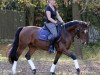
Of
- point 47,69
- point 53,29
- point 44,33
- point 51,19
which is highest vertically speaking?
point 51,19

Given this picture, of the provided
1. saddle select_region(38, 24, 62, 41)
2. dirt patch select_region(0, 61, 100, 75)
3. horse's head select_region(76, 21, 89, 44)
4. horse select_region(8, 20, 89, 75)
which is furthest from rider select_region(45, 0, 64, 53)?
dirt patch select_region(0, 61, 100, 75)

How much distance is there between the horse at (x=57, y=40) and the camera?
441 inches

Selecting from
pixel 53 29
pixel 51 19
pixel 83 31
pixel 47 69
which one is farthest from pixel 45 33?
pixel 47 69

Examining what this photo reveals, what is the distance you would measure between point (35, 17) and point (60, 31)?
16038 millimetres

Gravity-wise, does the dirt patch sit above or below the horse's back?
below

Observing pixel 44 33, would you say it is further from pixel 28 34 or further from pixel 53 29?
pixel 28 34

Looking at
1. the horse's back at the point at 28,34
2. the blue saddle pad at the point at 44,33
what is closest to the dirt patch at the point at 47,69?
the horse's back at the point at 28,34

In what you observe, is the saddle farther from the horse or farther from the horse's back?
the horse's back

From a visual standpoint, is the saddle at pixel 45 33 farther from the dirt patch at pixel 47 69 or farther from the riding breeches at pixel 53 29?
the dirt patch at pixel 47 69

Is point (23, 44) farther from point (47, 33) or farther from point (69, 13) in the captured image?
point (69, 13)

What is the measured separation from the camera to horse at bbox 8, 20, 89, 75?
36.7ft

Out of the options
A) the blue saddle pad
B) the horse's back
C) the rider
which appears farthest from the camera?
the horse's back

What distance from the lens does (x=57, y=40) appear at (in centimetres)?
1123

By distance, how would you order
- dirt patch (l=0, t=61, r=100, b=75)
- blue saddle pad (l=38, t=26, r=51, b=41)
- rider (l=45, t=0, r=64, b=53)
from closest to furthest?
rider (l=45, t=0, r=64, b=53) < blue saddle pad (l=38, t=26, r=51, b=41) < dirt patch (l=0, t=61, r=100, b=75)
